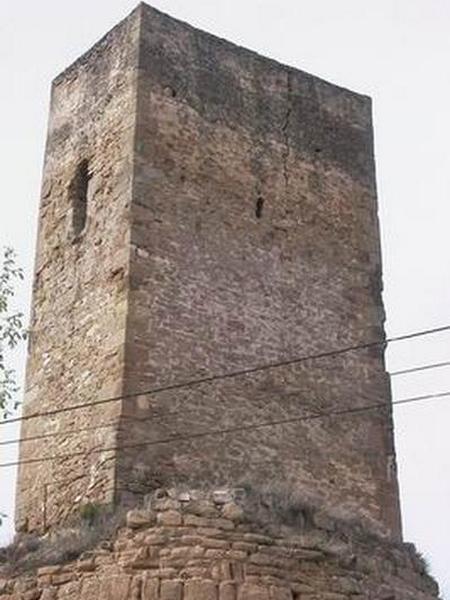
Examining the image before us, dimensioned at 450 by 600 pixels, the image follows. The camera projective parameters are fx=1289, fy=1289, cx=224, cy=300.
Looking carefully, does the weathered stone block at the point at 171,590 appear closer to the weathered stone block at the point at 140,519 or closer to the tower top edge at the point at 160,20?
the weathered stone block at the point at 140,519

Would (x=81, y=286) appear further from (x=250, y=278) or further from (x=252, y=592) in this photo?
(x=252, y=592)

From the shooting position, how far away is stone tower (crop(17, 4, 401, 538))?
1298 centimetres

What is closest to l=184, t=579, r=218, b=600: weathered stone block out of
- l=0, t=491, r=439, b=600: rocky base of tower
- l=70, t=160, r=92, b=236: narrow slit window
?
l=0, t=491, r=439, b=600: rocky base of tower

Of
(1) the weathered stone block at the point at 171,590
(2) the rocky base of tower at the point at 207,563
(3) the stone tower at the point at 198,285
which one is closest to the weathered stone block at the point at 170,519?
(2) the rocky base of tower at the point at 207,563

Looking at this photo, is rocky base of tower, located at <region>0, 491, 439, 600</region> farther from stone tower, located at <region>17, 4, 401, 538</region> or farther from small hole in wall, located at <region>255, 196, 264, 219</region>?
small hole in wall, located at <region>255, 196, 264, 219</region>

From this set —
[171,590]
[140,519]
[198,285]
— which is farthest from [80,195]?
[171,590]

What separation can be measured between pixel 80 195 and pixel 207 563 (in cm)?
534

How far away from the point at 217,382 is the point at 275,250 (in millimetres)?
1947

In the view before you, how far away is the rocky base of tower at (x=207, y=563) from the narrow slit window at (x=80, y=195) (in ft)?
13.6

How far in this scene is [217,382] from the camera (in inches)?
526

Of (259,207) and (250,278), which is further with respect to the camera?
(259,207)

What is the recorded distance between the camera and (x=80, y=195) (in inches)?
579

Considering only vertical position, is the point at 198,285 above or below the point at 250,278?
below

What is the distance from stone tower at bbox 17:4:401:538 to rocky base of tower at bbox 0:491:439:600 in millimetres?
1116
